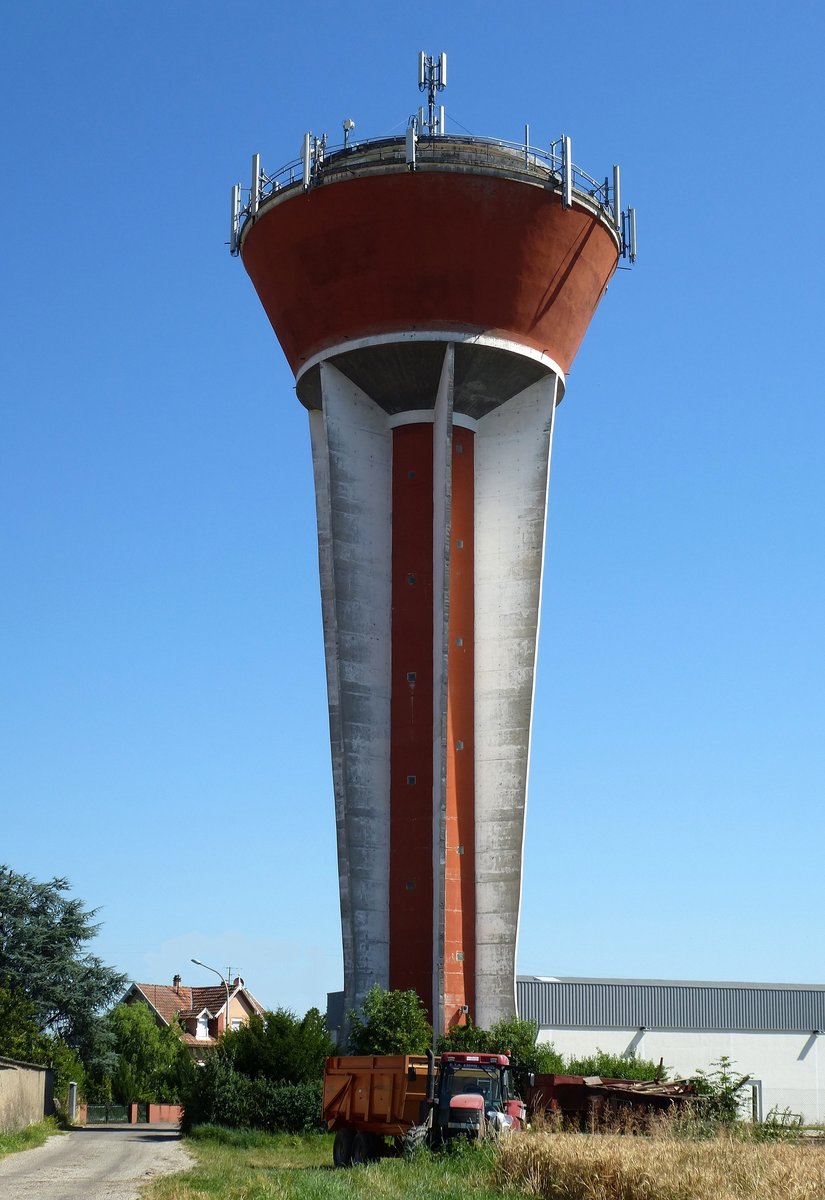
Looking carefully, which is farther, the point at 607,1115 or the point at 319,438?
the point at 319,438

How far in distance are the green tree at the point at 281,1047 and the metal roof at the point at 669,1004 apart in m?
9.49

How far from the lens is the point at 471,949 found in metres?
36.8

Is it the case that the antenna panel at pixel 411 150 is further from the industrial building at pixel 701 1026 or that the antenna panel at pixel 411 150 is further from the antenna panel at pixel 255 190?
the industrial building at pixel 701 1026

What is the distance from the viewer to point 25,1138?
1359 inches

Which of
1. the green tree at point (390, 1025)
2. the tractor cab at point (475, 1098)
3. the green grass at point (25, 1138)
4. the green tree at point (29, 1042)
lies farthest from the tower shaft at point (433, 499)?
the green tree at point (29, 1042)

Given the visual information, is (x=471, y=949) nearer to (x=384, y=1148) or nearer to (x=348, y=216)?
(x=384, y=1148)

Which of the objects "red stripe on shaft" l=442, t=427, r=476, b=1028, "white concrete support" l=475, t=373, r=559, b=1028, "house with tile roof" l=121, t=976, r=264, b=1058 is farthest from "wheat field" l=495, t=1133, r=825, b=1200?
"house with tile roof" l=121, t=976, r=264, b=1058

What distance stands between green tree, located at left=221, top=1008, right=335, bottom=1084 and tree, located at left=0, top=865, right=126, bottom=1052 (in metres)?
14.9

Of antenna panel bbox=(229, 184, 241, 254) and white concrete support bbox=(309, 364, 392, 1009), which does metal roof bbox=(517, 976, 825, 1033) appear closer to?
white concrete support bbox=(309, 364, 392, 1009)

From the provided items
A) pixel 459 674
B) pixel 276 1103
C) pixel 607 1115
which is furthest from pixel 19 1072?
pixel 607 1115

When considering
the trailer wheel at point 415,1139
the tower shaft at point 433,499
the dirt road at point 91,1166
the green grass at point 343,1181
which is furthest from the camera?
the tower shaft at point 433,499

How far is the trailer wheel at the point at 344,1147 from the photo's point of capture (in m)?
25.8

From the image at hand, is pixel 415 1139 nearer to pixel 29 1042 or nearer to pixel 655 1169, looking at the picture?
pixel 655 1169

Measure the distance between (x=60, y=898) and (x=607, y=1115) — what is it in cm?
3080
